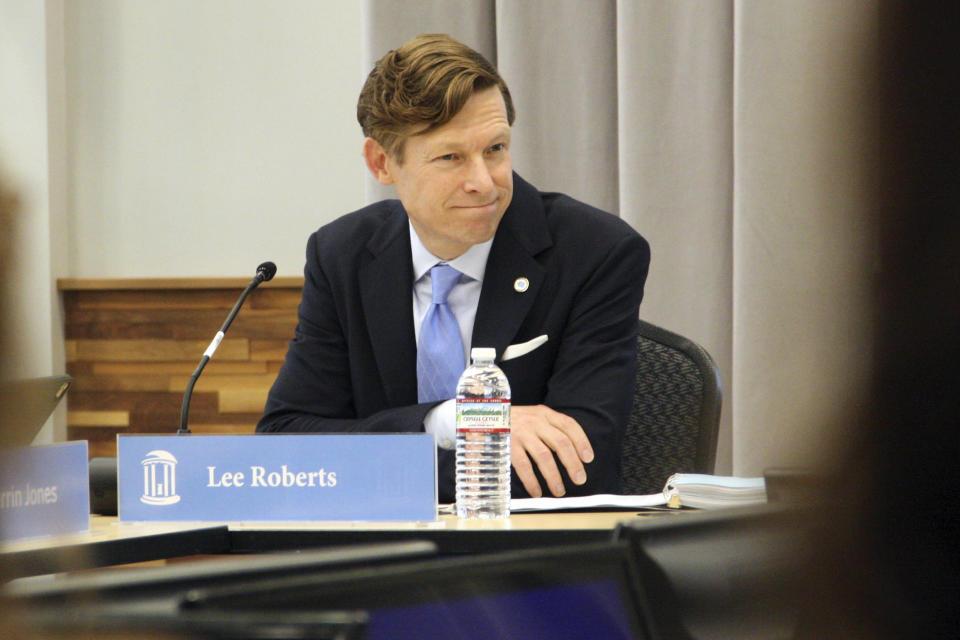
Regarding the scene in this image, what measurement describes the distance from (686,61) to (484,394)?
1450 mm

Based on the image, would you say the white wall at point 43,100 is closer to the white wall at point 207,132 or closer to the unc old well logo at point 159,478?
the white wall at point 207,132

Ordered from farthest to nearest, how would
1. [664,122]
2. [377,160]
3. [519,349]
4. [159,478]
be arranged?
[664,122], [377,160], [519,349], [159,478]

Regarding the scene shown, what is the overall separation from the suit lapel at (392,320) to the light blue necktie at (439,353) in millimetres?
23

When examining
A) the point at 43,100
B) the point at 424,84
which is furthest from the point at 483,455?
the point at 43,100

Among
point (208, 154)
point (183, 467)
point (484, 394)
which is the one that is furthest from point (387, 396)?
point (208, 154)

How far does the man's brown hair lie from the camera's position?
7.09 ft

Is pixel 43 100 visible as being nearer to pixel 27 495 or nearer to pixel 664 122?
pixel 664 122

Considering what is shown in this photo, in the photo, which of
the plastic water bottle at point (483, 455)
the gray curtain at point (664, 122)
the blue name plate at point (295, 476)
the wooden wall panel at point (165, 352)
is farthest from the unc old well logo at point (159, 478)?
the wooden wall panel at point (165, 352)

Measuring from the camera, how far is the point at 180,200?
371cm

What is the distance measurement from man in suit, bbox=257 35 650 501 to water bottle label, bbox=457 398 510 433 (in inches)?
16.0

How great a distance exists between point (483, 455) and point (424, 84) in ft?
2.63

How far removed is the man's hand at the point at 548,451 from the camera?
69.9 inches

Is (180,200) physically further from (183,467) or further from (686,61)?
(183,467)

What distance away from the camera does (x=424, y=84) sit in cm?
217
